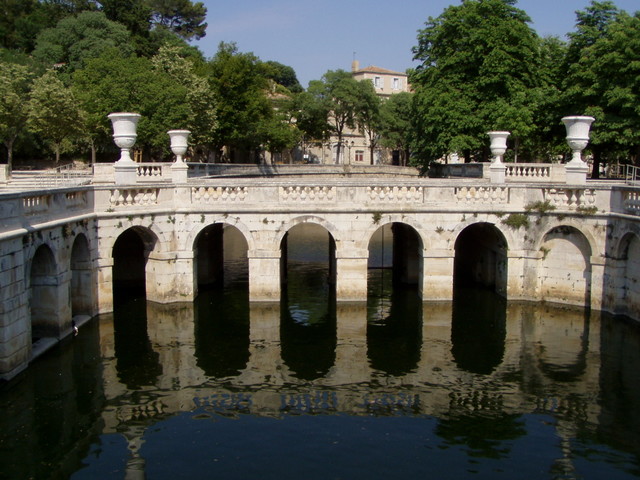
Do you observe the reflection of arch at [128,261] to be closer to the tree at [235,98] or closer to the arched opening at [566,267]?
the arched opening at [566,267]

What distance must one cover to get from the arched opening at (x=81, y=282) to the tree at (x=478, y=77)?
22080mm

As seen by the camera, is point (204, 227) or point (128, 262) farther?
point (128, 262)

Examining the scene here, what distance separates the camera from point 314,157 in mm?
97938

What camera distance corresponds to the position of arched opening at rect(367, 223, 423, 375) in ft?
65.3

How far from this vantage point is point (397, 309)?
83.3 ft

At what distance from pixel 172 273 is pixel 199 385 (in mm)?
8317

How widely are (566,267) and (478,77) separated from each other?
16059 mm

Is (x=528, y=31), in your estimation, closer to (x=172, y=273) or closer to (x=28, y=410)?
(x=172, y=273)

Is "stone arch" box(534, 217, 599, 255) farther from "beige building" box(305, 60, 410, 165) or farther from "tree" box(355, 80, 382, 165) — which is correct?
"beige building" box(305, 60, 410, 165)

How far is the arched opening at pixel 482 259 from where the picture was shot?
2669cm

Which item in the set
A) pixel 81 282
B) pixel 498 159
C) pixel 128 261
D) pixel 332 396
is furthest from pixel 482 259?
pixel 81 282

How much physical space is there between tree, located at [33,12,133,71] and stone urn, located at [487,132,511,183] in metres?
43.2

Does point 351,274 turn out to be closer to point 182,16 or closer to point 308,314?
point 308,314

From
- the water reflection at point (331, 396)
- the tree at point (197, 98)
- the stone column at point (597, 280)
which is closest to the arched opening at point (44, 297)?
the water reflection at point (331, 396)
